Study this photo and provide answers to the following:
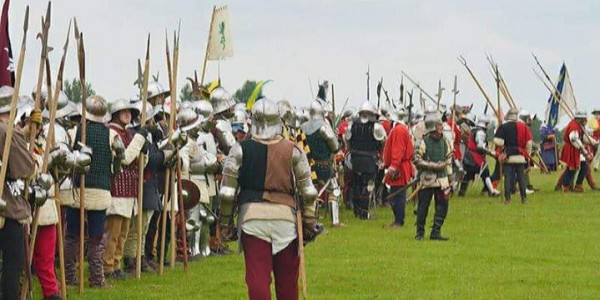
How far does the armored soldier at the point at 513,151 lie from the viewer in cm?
2375

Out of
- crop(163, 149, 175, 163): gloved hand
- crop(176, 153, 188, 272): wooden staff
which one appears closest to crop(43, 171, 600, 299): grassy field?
crop(176, 153, 188, 272): wooden staff

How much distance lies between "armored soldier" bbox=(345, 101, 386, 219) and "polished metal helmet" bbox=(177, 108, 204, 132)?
22.8 ft

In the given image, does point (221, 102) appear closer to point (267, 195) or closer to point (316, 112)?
point (316, 112)

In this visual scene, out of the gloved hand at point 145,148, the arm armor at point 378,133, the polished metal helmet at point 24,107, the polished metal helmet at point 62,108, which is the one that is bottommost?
the arm armor at point 378,133

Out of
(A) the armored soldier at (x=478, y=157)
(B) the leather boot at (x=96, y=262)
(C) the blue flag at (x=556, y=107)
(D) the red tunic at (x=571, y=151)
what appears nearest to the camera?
(B) the leather boot at (x=96, y=262)

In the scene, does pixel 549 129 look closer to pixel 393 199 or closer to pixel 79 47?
pixel 393 199

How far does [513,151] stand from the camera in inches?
936

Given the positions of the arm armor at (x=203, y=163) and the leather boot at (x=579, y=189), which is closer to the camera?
the arm armor at (x=203, y=163)

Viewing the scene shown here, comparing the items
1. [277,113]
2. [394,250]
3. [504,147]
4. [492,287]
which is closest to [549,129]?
[504,147]

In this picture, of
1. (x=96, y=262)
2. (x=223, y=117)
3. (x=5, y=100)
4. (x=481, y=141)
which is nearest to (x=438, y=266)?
(x=223, y=117)

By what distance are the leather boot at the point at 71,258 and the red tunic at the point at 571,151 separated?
54.1 feet

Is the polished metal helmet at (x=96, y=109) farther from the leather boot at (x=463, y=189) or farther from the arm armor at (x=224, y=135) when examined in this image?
the leather boot at (x=463, y=189)

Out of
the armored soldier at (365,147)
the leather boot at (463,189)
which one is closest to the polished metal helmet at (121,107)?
the armored soldier at (365,147)

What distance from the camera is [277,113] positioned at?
31.4 feet
